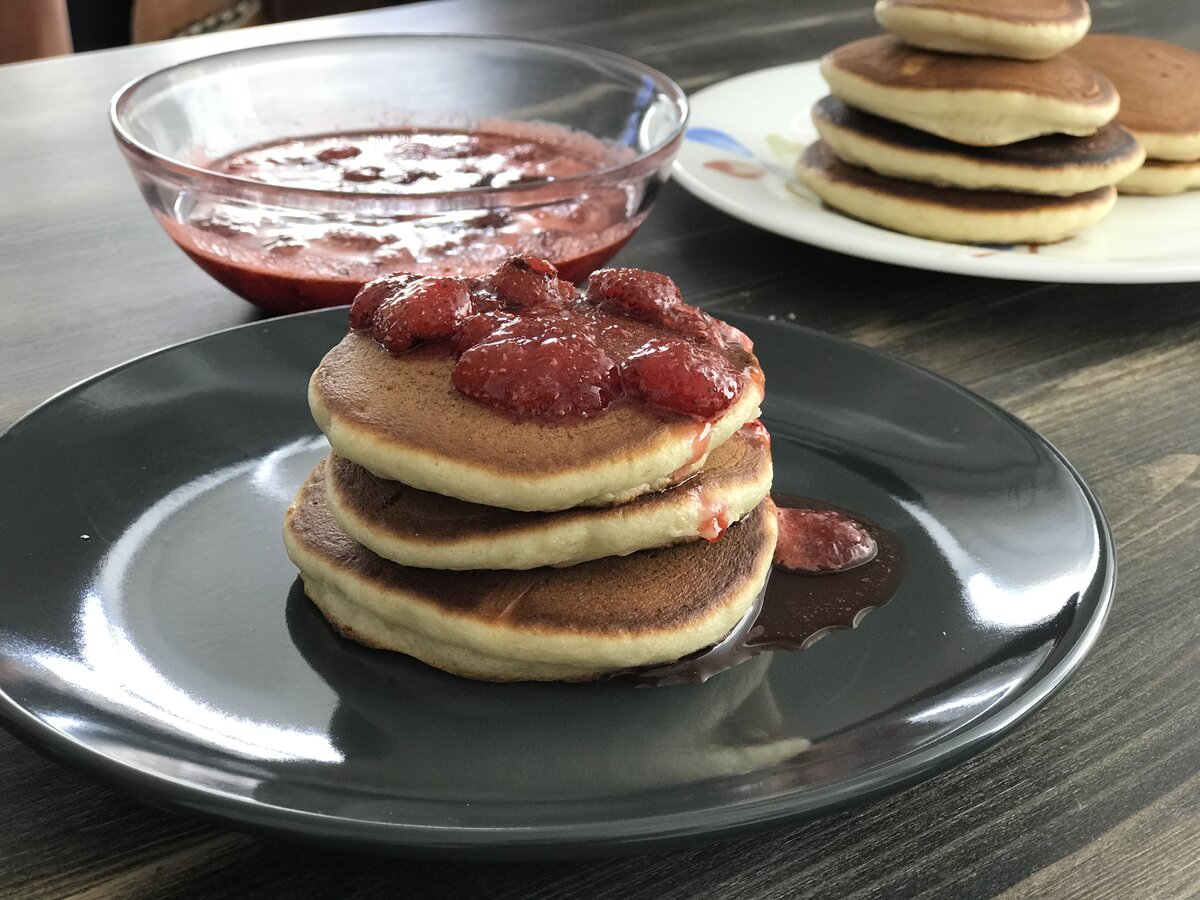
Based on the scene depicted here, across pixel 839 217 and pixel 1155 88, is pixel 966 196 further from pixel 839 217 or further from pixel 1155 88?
pixel 1155 88

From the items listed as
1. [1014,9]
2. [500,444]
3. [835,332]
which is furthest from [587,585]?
A: [1014,9]

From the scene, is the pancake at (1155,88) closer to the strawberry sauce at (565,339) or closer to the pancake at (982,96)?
the pancake at (982,96)

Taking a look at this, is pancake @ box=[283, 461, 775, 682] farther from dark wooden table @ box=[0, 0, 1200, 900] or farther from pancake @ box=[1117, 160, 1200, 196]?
pancake @ box=[1117, 160, 1200, 196]

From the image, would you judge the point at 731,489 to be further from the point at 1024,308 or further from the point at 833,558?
the point at 1024,308

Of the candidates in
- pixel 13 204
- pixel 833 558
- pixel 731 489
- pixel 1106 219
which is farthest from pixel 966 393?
pixel 13 204

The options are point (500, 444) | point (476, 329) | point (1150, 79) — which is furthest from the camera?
point (1150, 79)

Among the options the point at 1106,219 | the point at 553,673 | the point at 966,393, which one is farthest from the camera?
the point at 1106,219

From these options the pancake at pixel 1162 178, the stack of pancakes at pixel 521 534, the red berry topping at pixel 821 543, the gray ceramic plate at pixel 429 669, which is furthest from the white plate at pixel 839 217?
the stack of pancakes at pixel 521 534
